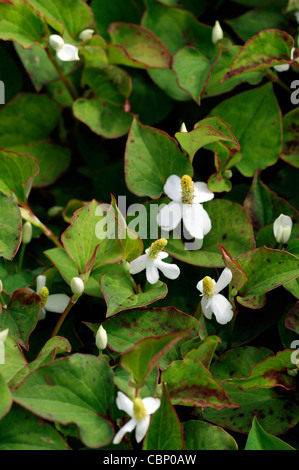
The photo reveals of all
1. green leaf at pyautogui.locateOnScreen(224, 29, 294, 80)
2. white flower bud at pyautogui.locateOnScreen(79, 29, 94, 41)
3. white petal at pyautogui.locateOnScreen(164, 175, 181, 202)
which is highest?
white flower bud at pyautogui.locateOnScreen(79, 29, 94, 41)

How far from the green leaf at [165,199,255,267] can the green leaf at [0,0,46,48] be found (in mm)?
426

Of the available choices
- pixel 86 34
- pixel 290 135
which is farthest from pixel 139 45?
pixel 290 135

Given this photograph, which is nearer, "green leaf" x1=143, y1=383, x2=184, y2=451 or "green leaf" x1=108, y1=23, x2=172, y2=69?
"green leaf" x1=143, y1=383, x2=184, y2=451

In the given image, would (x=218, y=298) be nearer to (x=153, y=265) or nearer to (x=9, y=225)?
(x=153, y=265)

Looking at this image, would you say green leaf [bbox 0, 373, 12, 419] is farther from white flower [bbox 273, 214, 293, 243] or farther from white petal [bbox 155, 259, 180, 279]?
white flower [bbox 273, 214, 293, 243]

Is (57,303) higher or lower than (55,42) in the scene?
lower

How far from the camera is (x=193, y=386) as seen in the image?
0.70 meters

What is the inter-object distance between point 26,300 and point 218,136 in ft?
1.21

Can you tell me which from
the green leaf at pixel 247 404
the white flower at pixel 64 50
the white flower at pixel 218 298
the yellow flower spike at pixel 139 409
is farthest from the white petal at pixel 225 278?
the white flower at pixel 64 50

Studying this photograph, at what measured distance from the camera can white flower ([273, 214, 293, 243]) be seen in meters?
0.85

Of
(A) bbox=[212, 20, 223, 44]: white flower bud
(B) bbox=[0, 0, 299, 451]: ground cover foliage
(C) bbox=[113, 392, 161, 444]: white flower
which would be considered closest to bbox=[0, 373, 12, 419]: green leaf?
(B) bbox=[0, 0, 299, 451]: ground cover foliage

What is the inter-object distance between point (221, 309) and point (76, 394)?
0.24 m

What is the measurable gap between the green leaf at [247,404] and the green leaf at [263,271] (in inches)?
3.4

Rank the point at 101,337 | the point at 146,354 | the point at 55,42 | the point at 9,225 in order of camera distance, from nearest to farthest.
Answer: the point at 146,354
the point at 101,337
the point at 9,225
the point at 55,42
